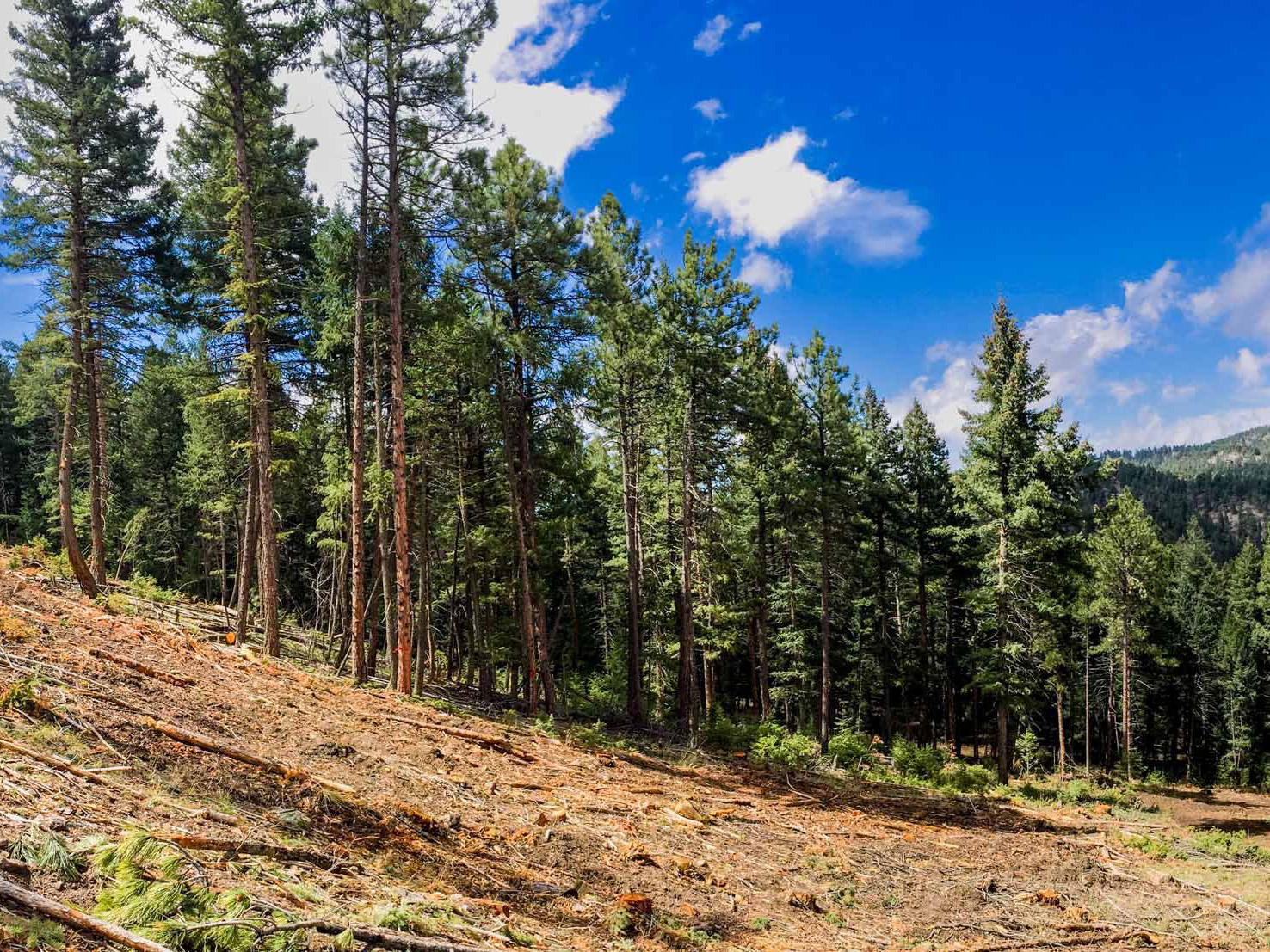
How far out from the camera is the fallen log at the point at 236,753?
24.2ft

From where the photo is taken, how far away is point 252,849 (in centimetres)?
539

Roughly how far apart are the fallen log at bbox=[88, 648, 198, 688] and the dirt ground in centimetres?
6

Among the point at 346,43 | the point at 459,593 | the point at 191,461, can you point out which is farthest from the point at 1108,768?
the point at 191,461

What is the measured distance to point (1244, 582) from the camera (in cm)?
5034

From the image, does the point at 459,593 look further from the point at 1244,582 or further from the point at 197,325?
the point at 1244,582

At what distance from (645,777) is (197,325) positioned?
1858 centimetres

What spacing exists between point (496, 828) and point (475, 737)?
163 inches

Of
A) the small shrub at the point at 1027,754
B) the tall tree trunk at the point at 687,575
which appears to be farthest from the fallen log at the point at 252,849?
the small shrub at the point at 1027,754

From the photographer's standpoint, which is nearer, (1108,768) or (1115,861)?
(1115,861)

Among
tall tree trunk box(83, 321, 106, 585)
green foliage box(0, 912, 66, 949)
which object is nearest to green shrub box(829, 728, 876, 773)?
green foliage box(0, 912, 66, 949)

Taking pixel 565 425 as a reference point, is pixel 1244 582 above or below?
below

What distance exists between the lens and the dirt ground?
5582 millimetres

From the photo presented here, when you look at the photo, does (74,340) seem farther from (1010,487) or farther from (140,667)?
(1010,487)

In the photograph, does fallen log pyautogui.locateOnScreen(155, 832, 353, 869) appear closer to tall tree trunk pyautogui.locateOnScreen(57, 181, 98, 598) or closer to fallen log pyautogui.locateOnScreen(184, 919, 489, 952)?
fallen log pyautogui.locateOnScreen(184, 919, 489, 952)
